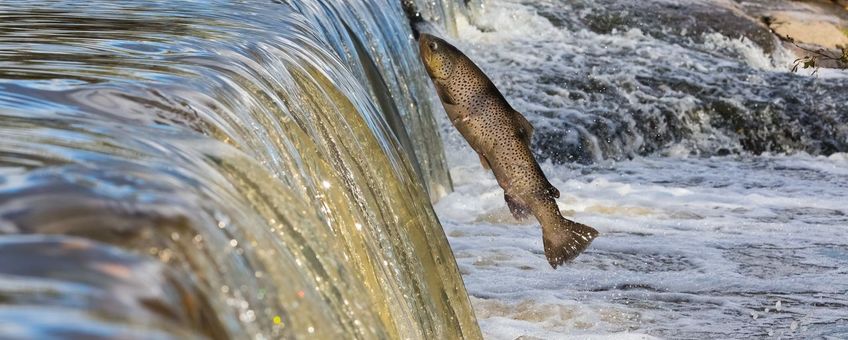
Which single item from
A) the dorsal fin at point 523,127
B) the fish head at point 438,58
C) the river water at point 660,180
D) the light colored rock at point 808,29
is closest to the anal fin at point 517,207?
the dorsal fin at point 523,127

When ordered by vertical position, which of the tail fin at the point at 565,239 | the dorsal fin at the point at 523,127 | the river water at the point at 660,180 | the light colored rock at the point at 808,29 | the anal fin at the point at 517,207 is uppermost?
the dorsal fin at the point at 523,127

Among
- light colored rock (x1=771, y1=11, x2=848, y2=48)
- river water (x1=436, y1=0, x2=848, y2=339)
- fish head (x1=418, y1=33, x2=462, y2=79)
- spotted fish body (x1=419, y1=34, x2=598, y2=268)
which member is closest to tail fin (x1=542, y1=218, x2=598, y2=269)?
spotted fish body (x1=419, y1=34, x2=598, y2=268)

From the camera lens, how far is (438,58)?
4770 mm

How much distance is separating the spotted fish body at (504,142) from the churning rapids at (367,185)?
0.31 metres

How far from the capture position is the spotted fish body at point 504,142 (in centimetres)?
464

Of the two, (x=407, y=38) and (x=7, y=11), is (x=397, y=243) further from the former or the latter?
(x=407, y=38)

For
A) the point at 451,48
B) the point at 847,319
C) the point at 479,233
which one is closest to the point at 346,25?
the point at 479,233

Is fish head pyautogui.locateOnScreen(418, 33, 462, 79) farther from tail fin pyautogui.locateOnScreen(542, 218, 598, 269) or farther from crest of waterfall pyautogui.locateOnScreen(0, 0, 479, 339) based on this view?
tail fin pyautogui.locateOnScreen(542, 218, 598, 269)

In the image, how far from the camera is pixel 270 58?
380cm

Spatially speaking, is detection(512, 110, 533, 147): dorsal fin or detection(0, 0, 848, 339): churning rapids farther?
detection(512, 110, 533, 147): dorsal fin

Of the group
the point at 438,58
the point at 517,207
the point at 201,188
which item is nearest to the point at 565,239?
the point at 517,207

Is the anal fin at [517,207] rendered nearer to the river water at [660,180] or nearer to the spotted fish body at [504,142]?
the spotted fish body at [504,142]

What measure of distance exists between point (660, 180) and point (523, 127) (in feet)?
14.1

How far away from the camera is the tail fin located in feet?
15.5
